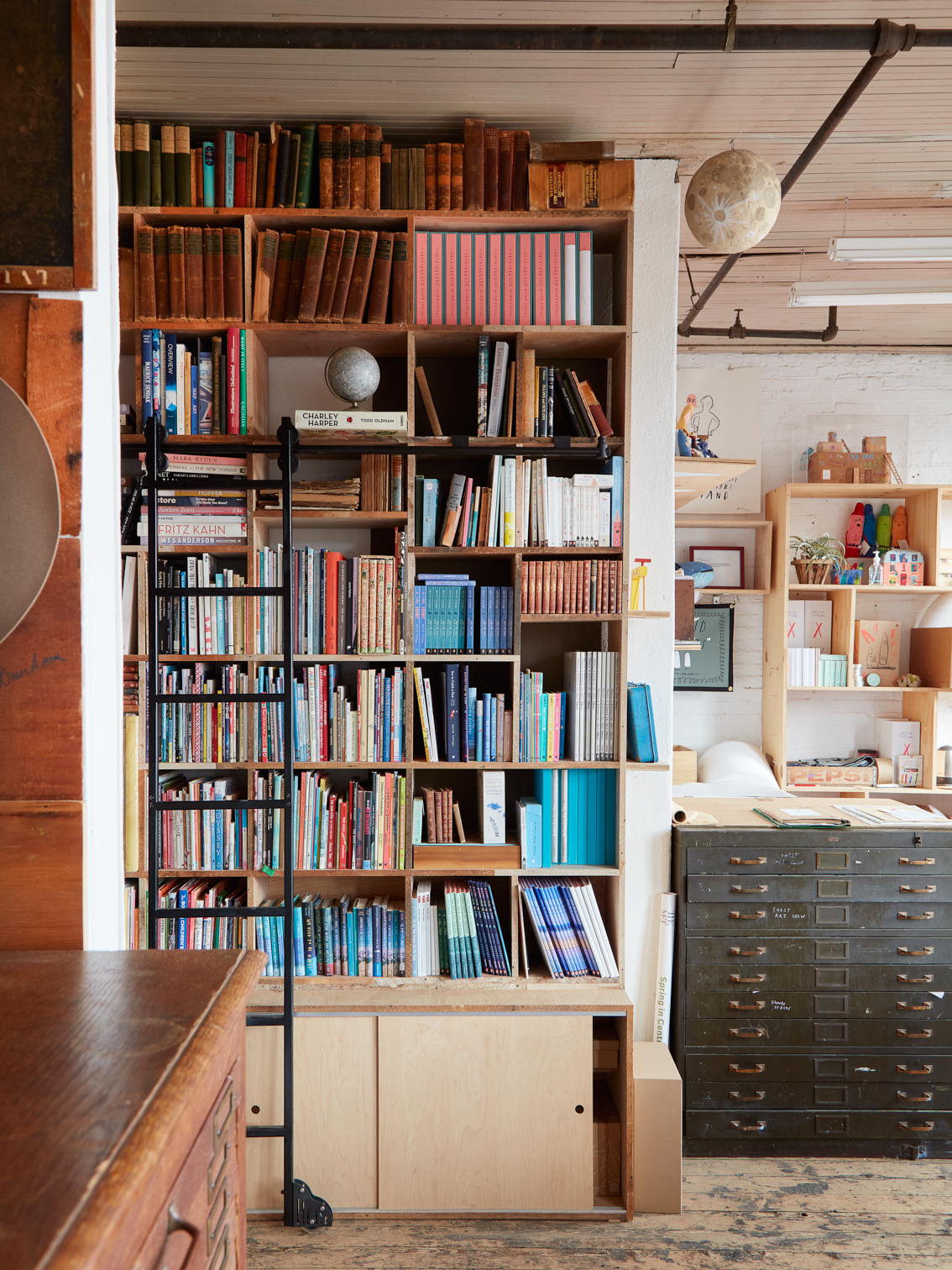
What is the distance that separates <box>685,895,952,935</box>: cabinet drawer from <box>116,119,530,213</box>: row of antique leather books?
2532 millimetres

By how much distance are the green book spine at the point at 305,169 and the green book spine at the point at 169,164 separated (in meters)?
0.41

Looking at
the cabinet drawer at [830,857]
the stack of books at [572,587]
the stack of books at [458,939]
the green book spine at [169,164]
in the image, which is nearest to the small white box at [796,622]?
the cabinet drawer at [830,857]

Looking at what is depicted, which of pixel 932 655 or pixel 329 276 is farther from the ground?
pixel 329 276

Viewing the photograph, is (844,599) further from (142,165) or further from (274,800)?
(142,165)

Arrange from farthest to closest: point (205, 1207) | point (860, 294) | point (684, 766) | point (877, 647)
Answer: point (877, 647), point (684, 766), point (860, 294), point (205, 1207)

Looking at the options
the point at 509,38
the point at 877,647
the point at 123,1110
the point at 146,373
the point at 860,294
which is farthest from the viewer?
the point at 877,647

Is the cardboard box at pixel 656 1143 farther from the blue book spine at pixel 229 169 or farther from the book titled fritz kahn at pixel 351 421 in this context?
the blue book spine at pixel 229 169

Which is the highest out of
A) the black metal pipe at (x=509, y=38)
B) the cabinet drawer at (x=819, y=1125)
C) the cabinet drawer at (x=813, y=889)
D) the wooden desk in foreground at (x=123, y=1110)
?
the black metal pipe at (x=509, y=38)

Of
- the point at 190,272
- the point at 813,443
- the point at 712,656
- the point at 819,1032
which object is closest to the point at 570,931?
the point at 819,1032

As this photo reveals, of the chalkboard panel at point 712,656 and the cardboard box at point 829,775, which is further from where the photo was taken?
the chalkboard panel at point 712,656

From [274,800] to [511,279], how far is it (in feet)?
6.11

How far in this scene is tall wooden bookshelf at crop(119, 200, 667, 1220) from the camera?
8.77ft

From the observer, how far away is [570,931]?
292 centimetres

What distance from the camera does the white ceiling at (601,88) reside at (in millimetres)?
2506
